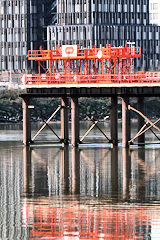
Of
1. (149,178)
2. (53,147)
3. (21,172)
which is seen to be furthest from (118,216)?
(53,147)

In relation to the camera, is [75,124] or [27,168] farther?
[75,124]

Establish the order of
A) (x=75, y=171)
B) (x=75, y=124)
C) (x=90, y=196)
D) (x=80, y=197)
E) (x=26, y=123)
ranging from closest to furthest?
1. (x=80, y=197)
2. (x=90, y=196)
3. (x=75, y=171)
4. (x=75, y=124)
5. (x=26, y=123)

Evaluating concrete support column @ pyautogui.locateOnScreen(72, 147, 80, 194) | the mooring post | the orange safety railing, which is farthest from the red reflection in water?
the mooring post

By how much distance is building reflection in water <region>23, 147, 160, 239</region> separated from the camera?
2691cm

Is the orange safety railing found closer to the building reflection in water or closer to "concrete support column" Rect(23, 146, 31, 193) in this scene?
"concrete support column" Rect(23, 146, 31, 193)

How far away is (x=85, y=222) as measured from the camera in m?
28.2

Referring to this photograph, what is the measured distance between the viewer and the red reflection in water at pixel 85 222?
26106mm

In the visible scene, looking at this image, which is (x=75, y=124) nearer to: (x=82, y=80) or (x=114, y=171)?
(x=82, y=80)

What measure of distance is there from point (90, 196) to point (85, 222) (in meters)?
6.72

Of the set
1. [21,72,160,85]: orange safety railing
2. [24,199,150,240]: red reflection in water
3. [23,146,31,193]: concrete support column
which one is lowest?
[23,146,31,193]: concrete support column

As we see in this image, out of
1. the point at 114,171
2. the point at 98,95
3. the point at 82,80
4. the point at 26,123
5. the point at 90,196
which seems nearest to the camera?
the point at 90,196

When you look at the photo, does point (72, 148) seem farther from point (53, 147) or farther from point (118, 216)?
point (118, 216)

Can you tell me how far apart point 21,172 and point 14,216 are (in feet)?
54.8

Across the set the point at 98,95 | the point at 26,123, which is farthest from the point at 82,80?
the point at 26,123
